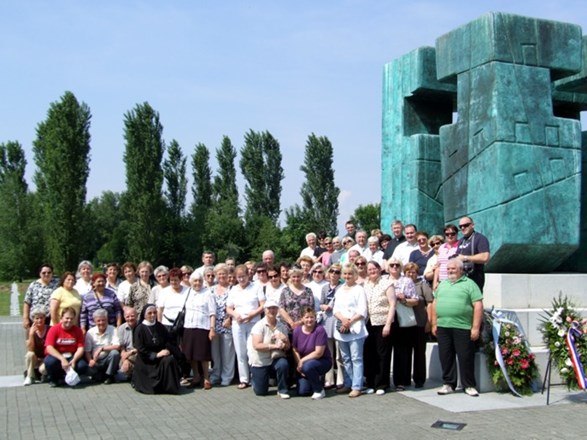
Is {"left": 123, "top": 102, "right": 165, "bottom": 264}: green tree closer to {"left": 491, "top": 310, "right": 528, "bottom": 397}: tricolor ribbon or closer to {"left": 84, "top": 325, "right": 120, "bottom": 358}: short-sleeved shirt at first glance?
{"left": 84, "top": 325, "right": 120, "bottom": 358}: short-sleeved shirt

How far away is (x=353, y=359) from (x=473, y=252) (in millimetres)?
1651

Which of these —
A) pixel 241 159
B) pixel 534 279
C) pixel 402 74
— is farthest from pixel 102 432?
pixel 241 159

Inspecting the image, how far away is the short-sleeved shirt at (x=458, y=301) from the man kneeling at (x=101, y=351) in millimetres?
3654

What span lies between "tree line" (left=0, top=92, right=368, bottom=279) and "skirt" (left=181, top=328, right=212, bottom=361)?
24085mm

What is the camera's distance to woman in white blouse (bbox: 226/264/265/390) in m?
7.41

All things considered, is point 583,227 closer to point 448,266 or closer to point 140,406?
point 448,266

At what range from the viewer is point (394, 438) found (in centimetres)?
518

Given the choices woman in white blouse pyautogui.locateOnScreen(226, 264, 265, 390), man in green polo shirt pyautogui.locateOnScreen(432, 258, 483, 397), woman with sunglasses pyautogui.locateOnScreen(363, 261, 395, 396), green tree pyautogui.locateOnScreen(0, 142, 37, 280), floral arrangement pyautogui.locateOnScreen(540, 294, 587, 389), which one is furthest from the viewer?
green tree pyautogui.locateOnScreen(0, 142, 37, 280)

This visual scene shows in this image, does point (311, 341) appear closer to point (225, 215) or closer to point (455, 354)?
point (455, 354)

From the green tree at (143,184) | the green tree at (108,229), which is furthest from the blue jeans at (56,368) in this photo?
the green tree at (108,229)

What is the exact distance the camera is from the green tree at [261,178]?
37094 millimetres

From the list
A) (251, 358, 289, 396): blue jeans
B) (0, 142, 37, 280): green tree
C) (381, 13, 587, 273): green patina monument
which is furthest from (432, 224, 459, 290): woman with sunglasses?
(0, 142, 37, 280): green tree

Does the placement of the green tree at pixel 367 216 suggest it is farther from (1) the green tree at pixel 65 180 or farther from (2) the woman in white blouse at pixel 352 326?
(2) the woman in white blouse at pixel 352 326

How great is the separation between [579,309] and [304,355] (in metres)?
3.36
